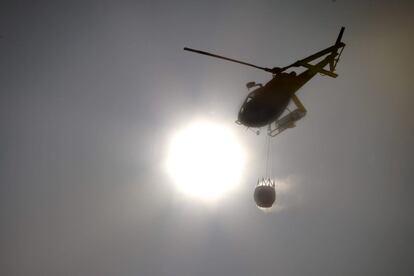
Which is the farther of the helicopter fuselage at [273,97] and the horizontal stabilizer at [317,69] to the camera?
the helicopter fuselage at [273,97]

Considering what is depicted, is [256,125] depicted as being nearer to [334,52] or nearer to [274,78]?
[274,78]

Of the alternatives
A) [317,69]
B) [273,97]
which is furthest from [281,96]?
[317,69]

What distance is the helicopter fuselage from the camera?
17609mm

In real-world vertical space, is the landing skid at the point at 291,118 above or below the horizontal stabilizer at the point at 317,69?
below

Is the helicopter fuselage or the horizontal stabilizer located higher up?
the horizontal stabilizer

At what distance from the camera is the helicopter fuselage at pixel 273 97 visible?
17.6 metres

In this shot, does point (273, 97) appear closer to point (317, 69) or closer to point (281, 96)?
point (281, 96)

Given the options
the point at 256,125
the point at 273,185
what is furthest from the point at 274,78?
the point at 273,185

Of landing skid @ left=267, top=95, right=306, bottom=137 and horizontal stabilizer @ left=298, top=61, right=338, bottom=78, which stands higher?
horizontal stabilizer @ left=298, top=61, right=338, bottom=78

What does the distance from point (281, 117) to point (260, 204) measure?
5.44 meters

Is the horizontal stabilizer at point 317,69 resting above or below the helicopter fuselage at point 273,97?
above

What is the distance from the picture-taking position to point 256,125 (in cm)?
1847

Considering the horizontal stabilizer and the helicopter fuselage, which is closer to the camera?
the horizontal stabilizer

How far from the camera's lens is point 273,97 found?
17.6m
